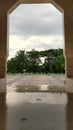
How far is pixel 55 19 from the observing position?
27344mm

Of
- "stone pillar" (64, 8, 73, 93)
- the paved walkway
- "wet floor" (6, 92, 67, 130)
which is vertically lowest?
the paved walkway

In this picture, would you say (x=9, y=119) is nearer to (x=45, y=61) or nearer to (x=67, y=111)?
(x=67, y=111)

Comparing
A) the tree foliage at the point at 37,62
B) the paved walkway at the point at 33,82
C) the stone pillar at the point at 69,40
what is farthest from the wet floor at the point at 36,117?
the tree foliage at the point at 37,62

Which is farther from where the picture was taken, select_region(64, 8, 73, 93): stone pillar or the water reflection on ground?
select_region(64, 8, 73, 93): stone pillar

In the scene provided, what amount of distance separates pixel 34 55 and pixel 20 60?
2.86 meters

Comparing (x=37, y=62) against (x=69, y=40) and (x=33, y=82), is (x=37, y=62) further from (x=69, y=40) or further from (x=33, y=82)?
(x=69, y=40)

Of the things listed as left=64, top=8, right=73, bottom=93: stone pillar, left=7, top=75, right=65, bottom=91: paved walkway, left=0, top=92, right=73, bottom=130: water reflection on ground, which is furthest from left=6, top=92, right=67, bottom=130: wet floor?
left=7, top=75, right=65, bottom=91: paved walkway

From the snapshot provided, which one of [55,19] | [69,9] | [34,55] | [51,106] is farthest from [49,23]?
[51,106]

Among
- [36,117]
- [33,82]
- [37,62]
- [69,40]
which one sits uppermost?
[69,40]

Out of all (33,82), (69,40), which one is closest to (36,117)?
(69,40)

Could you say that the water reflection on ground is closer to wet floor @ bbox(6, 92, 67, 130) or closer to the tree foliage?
wet floor @ bbox(6, 92, 67, 130)

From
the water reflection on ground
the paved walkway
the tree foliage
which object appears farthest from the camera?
the tree foliage

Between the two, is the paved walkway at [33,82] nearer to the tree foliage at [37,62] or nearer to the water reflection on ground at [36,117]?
the water reflection on ground at [36,117]

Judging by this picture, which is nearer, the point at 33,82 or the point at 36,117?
the point at 36,117
